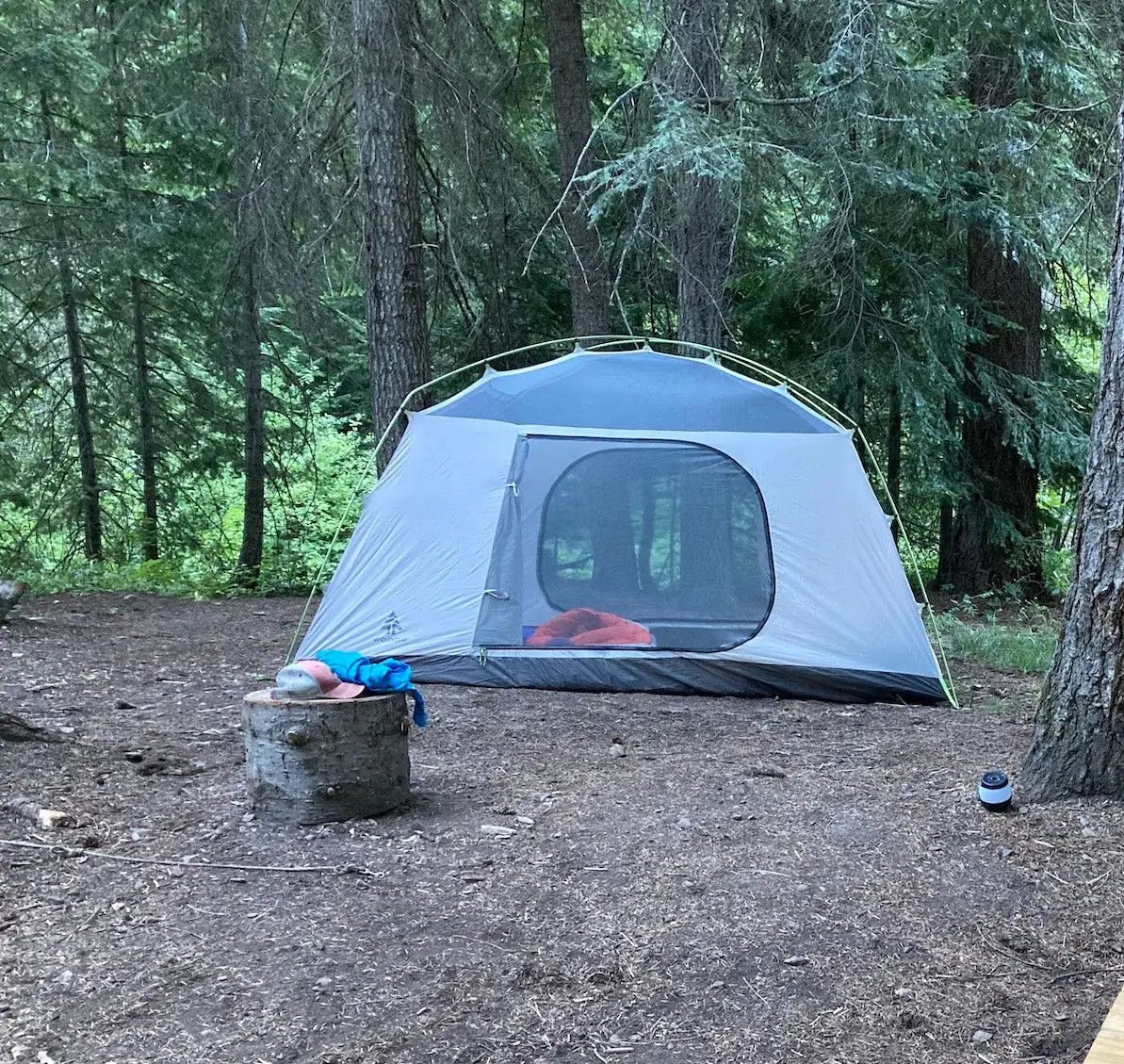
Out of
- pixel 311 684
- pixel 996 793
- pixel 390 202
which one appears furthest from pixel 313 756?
pixel 390 202

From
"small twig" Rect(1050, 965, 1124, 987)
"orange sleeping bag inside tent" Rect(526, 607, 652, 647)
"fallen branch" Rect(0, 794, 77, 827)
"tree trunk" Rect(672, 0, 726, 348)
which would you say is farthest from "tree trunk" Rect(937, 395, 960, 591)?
"fallen branch" Rect(0, 794, 77, 827)

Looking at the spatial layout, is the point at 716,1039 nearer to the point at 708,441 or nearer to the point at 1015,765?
the point at 1015,765

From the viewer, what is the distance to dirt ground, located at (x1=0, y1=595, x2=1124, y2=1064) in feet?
8.31

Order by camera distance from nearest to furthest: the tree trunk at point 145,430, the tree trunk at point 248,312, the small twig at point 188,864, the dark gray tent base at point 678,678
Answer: the small twig at point 188,864, the dark gray tent base at point 678,678, the tree trunk at point 248,312, the tree trunk at point 145,430

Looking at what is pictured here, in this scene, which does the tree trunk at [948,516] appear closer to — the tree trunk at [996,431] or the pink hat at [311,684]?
the tree trunk at [996,431]

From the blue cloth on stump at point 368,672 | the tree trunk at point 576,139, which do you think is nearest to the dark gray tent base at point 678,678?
the blue cloth on stump at point 368,672

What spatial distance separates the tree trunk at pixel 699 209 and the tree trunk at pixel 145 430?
18.0 feet

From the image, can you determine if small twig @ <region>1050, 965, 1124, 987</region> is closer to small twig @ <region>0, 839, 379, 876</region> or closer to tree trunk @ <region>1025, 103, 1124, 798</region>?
tree trunk @ <region>1025, 103, 1124, 798</region>

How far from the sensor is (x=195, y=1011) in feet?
8.51

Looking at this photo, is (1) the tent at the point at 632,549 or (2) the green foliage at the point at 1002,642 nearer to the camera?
(1) the tent at the point at 632,549

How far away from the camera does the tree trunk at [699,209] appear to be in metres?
7.46

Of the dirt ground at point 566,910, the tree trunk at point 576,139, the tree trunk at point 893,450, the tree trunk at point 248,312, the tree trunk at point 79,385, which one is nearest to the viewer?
the dirt ground at point 566,910

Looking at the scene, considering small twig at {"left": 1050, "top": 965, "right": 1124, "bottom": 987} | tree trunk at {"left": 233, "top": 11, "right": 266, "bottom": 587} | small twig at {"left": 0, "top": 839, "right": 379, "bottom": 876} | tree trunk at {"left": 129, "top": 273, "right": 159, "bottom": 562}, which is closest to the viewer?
small twig at {"left": 1050, "top": 965, "right": 1124, "bottom": 987}

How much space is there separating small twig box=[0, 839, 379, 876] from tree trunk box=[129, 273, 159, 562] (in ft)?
26.7
